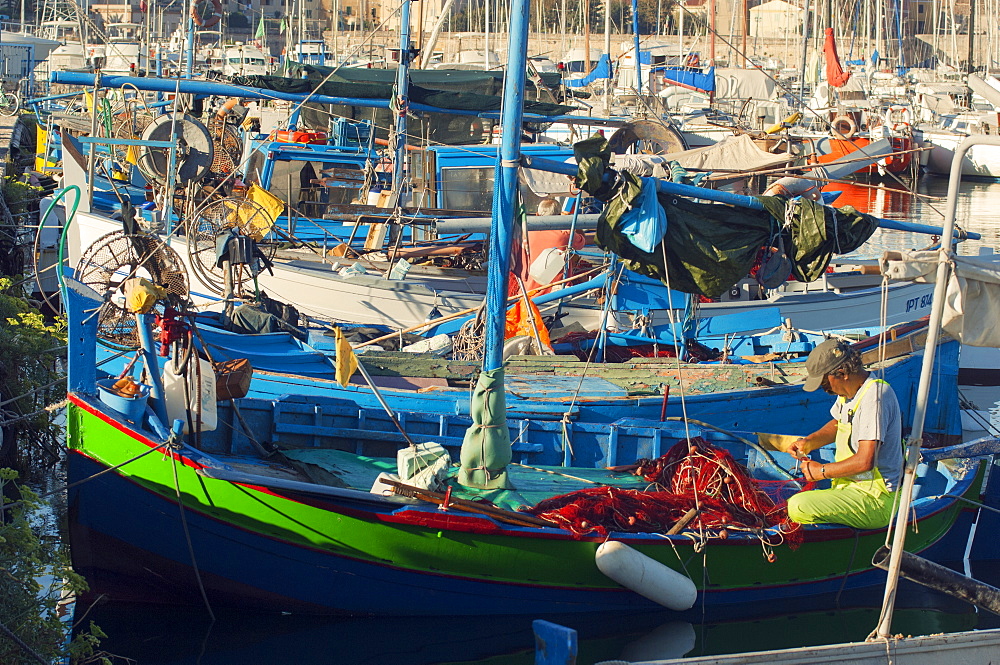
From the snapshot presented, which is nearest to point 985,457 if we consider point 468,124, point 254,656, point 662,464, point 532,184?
point 662,464

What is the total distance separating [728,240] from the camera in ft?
28.7

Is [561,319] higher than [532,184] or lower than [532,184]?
lower

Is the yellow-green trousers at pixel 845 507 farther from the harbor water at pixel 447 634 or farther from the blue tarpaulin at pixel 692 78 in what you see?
the blue tarpaulin at pixel 692 78

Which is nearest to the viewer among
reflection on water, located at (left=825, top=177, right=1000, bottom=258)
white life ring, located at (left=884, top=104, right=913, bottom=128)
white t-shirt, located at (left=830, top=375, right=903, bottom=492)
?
white t-shirt, located at (left=830, top=375, right=903, bottom=492)

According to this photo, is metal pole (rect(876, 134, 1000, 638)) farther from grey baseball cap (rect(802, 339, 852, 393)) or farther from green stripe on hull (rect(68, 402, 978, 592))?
green stripe on hull (rect(68, 402, 978, 592))

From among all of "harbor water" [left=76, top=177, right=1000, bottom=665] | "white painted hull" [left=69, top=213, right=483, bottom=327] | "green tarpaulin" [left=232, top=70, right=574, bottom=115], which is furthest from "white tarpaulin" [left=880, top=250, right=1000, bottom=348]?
"green tarpaulin" [left=232, top=70, right=574, bottom=115]

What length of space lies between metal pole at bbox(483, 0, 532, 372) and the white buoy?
162 centimetres

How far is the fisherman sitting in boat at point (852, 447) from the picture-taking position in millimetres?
7250

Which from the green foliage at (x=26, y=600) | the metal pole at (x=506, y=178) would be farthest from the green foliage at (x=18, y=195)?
the green foliage at (x=26, y=600)

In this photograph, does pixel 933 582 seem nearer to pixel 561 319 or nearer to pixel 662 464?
pixel 662 464

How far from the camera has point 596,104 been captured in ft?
104

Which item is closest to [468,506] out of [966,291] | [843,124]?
[966,291]

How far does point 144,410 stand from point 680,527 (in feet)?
13.3

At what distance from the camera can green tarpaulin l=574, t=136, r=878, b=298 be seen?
8.56 meters
